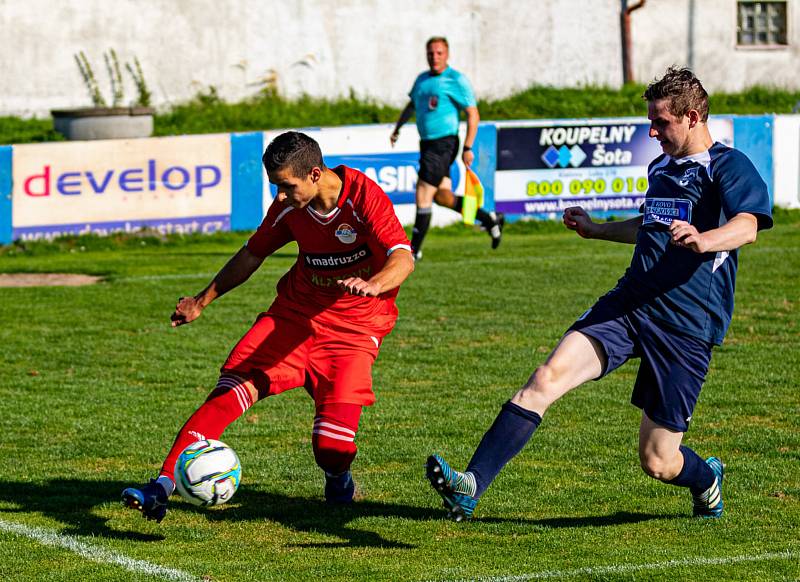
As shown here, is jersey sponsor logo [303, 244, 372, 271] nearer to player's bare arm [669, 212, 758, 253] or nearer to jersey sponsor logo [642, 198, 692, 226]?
jersey sponsor logo [642, 198, 692, 226]

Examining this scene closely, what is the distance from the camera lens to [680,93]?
5.70 meters

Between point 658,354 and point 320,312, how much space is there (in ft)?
5.55

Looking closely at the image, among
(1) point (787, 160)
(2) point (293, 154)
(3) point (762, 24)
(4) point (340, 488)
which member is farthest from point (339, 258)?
(3) point (762, 24)

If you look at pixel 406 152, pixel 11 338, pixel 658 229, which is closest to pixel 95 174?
pixel 406 152

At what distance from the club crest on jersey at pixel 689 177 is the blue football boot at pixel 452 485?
4.99 ft

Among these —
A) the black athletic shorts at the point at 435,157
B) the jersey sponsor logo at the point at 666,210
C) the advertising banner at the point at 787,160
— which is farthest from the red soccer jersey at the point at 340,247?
the advertising banner at the point at 787,160

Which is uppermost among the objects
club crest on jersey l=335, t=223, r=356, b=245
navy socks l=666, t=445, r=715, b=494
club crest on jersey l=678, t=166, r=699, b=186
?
club crest on jersey l=678, t=166, r=699, b=186

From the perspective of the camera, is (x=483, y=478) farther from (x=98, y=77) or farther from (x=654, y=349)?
(x=98, y=77)

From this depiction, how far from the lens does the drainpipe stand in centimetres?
2964

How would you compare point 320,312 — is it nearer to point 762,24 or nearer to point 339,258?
point 339,258

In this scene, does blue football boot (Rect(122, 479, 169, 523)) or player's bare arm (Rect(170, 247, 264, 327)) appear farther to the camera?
player's bare arm (Rect(170, 247, 264, 327))

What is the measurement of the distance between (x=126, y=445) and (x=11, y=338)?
392cm

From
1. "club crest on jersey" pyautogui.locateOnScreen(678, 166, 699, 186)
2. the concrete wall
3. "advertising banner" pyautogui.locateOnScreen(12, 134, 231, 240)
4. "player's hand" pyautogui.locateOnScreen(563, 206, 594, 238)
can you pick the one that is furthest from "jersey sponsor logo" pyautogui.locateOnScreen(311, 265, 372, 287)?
the concrete wall

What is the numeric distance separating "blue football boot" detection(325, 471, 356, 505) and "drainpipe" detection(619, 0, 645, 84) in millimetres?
24228
